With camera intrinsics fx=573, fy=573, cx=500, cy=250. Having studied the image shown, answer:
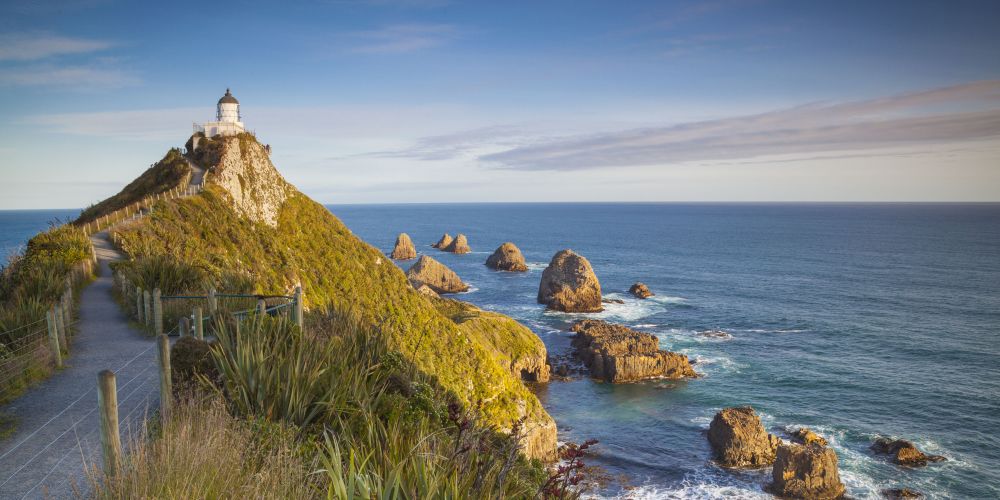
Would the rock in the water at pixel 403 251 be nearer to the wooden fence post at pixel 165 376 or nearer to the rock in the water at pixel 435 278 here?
the rock in the water at pixel 435 278

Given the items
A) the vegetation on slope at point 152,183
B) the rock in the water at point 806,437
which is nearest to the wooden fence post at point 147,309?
the vegetation on slope at point 152,183

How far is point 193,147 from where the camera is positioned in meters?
45.9

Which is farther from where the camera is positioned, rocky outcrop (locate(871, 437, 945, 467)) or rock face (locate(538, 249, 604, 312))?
rock face (locate(538, 249, 604, 312))

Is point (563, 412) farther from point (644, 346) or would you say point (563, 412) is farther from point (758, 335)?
point (758, 335)

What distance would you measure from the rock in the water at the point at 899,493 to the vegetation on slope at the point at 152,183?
145 ft

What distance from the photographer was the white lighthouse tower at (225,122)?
4797cm

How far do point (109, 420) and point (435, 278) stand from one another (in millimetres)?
73828

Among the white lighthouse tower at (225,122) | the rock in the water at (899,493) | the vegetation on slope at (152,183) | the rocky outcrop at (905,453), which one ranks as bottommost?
the rock in the water at (899,493)

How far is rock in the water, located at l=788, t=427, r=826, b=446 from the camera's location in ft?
107

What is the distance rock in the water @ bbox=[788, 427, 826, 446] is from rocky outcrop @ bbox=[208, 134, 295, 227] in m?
38.0

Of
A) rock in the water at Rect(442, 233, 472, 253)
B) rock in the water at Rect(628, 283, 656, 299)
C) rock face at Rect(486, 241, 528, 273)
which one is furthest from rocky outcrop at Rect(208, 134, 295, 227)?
rock in the water at Rect(442, 233, 472, 253)

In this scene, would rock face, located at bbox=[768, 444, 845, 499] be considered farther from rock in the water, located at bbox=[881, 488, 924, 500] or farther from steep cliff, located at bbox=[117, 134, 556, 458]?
steep cliff, located at bbox=[117, 134, 556, 458]

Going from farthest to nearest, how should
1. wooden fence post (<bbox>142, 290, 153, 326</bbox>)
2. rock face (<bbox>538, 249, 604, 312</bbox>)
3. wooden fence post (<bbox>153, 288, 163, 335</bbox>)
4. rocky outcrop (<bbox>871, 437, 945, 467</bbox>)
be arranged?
rock face (<bbox>538, 249, 604, 312</bbox>), rocky outcrop (<bbox>871, 437, 945, 467</bbox>), wooden fence post (<bbox>142, 290, 153, 326</bbox>), wooden fence post (<bbox>153, 288, 163, 335</bbox>)

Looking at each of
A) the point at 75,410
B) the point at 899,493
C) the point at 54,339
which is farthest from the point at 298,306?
the point at 899,493
